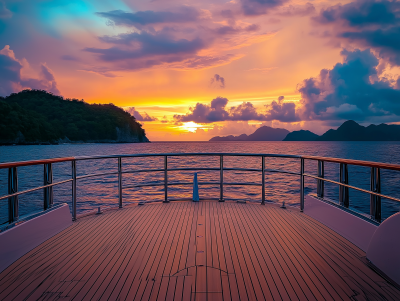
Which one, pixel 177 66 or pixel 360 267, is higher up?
pixel 177 66

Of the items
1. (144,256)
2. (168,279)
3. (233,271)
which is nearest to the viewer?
(168,279)

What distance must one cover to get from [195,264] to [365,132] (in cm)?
18802

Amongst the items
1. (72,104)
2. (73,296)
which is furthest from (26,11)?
(72,104)

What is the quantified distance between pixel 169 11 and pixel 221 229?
6559 mm

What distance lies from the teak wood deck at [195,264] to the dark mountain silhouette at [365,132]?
578ft

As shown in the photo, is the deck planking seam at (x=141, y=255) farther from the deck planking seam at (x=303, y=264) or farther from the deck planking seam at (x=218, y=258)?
the deck planking seam at (x=303, y=264)

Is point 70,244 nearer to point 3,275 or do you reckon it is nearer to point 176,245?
point 3,275

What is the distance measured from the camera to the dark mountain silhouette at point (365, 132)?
151 m

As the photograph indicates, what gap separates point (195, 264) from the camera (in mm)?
2174

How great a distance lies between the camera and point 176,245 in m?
2.62

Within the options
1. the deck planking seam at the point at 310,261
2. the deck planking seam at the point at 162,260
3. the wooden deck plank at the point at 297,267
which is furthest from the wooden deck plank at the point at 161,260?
the deck planking seam at the point at 310,261

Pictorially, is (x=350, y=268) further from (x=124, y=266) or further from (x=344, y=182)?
(x=124, y=266)

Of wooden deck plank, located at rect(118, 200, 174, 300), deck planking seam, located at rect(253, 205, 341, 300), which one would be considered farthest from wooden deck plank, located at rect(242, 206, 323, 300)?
wooden deck plank, located at rect(118, 200, 174, 300)

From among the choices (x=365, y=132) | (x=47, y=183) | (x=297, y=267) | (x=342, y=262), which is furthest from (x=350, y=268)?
(x=365, y=132)
